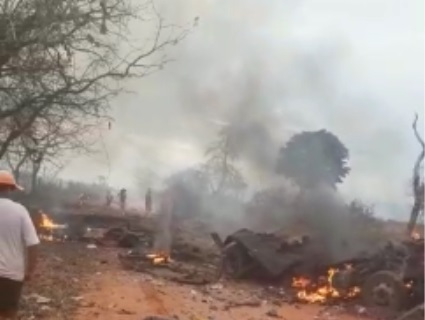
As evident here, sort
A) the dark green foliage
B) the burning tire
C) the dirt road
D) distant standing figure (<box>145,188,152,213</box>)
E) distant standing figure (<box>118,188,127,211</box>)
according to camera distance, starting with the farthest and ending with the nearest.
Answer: distant standing figure (<box>118,188,127,211</box>) < distant standing figure (<box>145,188,152,213</box>) < the dark green foliage < the burning tire < the dirt road

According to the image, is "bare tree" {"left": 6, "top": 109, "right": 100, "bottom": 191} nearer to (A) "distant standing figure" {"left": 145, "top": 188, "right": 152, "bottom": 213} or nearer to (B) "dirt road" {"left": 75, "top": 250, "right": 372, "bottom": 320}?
(B) "dirt road" {"left": 75, "top": 250, "right": 372, "bottom": 320}

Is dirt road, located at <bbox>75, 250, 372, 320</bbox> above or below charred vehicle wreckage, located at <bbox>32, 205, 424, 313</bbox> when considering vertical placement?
below

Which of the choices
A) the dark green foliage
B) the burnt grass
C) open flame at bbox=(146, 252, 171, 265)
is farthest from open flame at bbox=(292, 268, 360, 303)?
the dark green foliage

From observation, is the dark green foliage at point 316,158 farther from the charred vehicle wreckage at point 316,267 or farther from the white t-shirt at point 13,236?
the white t-shirt at point 13,236

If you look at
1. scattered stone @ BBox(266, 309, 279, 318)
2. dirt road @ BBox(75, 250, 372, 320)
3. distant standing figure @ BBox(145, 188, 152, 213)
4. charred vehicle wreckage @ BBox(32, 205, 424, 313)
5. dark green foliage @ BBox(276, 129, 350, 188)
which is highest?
dark green foliage @ BBox(276, 129, 350, 188)

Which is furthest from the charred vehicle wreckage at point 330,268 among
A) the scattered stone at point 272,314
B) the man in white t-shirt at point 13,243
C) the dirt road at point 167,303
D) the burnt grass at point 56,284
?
the man in white t-shirt at point 13,243

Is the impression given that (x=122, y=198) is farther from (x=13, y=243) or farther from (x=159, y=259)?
(x=13, y=243)

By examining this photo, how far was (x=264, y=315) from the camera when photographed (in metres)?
11.7

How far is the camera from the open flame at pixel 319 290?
46.6ft

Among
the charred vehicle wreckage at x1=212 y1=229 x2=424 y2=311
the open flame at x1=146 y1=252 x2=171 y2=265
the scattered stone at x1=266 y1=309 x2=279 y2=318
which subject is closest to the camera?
the scattered stone at x1=266 y1=309 x2=279 y2=318

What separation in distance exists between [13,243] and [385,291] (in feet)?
31.2

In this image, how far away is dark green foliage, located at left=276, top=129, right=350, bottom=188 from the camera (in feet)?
100

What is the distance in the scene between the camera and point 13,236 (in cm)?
569

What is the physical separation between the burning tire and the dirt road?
82 cm
